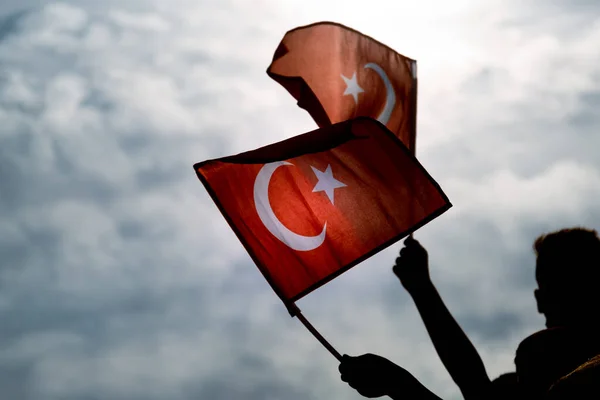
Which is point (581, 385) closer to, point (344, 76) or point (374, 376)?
point (374, 376)

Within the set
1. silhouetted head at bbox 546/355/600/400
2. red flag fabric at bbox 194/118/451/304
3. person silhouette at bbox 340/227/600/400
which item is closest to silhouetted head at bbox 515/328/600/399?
person silhouette at bbox 340/227/600/400

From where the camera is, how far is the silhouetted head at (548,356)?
390 cm

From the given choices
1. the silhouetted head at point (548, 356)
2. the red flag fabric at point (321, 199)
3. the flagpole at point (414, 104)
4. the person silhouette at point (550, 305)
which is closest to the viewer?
the silhouetted head at point (548, 356)

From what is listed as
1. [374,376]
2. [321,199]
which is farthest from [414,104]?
[374,376]

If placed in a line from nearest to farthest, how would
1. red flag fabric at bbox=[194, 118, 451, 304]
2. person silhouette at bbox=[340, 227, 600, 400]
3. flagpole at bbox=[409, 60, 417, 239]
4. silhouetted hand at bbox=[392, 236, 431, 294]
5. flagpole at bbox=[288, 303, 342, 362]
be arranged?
person silhouette at bbox=[340, 227, 600, 400], flagpole at bbox=[288, 303, 342, 362], silhouetted hand at bbox=[392, 236, 431, 294], red flag fabric at bbox=[194, 118, 451, 304], flagpole at bbox=[409, 60, 417, 239]

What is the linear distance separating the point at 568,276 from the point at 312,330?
6.92 feet

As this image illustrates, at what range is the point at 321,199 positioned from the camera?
7.12m

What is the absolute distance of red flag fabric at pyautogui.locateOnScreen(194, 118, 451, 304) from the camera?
21.4ft

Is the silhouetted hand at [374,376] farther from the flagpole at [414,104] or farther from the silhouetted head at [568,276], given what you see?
the flagpole at [414,104]

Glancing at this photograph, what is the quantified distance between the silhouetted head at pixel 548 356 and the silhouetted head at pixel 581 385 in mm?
1503

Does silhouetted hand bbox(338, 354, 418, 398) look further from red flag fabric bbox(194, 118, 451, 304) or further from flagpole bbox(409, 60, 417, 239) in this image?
flagpole bbox(409, 60, 417, 239)

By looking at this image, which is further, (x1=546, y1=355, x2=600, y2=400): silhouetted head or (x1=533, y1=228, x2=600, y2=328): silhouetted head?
(x1=533, y1=228, x2=600, y2=328): silhouetted head

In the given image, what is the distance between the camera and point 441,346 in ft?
16.9

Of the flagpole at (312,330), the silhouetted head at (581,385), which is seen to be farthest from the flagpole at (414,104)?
the silhouetted head at (581,385)
